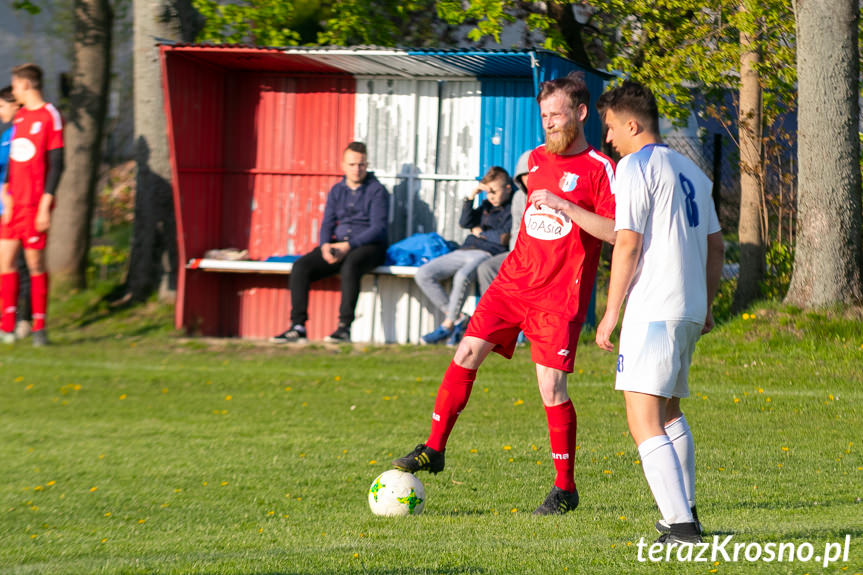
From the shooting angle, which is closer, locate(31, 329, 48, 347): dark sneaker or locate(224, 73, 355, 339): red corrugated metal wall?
locate(31, 329, 48, 347): dark sneaker

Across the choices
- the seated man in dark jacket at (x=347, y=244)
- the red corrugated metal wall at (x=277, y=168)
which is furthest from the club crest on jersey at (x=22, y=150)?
the seated man in dark jacket at (x=347, y=244)

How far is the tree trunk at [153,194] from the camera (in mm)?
13227

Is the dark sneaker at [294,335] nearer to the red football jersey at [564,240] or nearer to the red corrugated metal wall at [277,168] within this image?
the red corrugated metal wall at [277,168]

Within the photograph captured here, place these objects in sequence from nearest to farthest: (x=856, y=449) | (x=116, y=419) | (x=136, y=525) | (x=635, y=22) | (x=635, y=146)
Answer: (x=635, y=146) → (x=136, y=525) → (x=856, y=449) → (x=116, y=419) → (x=635, y=22)

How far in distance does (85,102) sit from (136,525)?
9.08m

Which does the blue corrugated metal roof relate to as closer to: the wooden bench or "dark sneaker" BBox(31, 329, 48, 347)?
the wooden bench

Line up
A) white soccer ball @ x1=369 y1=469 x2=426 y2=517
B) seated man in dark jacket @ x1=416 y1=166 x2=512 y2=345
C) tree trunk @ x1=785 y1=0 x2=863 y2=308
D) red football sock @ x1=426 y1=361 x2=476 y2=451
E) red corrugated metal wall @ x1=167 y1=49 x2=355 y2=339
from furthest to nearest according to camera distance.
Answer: red corrugated metal wall @ x1=167 y1=49 x2=355 y2=339 < seated man in dark jacket @ x1=416 y1=166 x2=512 y2=345 < tree trunk @ x1=785 y1=0 x2=863 y2=308 < red football sock @ x1=426 y1=361 x2=476 y2=451 < white soccer ball @ x1=369 y1=469 x2=426 y2=517

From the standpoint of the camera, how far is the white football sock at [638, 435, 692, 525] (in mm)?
4168

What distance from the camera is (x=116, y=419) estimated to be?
8758 mm

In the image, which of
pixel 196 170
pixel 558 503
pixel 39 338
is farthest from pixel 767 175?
pixel 39 338

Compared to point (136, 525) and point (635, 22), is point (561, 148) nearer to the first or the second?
point (136, 525)

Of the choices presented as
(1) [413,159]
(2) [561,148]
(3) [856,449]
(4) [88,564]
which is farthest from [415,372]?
(4) [88,564]

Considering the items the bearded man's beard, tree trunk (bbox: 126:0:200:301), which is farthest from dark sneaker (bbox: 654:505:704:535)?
tree trunk (bbox: 126:0:200:301)

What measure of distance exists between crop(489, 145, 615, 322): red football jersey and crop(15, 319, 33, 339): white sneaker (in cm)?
830
